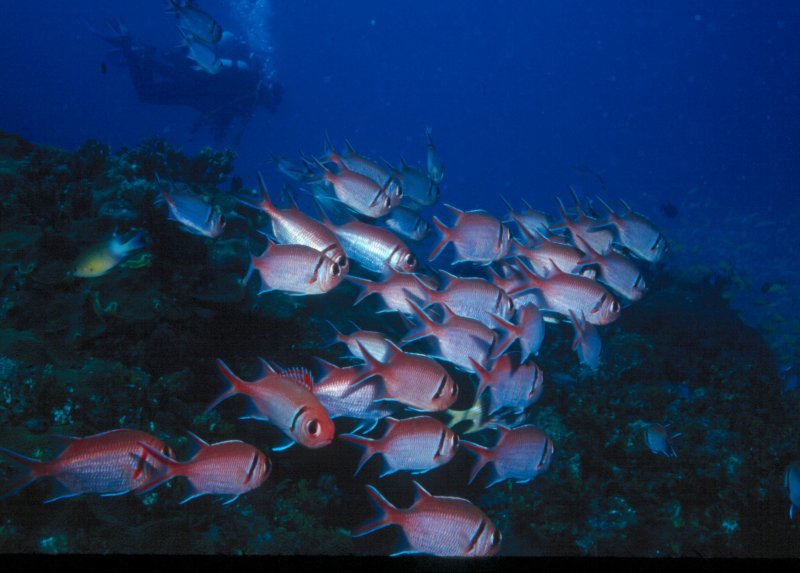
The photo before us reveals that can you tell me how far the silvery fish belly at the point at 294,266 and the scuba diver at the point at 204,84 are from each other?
776 inches

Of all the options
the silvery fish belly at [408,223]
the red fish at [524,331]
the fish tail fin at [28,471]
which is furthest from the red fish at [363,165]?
the fish tail fin at [28,471]

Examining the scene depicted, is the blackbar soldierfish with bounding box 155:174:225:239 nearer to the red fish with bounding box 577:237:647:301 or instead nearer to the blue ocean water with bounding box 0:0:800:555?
the red fish with bounding box 577:237:647:301

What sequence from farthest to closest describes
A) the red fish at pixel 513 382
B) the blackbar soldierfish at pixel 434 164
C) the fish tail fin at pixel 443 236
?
1. the blackbar soldierfish at pixel 434 164
2. the fish tail fin at pixel 443 236
3. the red fish at pixel 513 382

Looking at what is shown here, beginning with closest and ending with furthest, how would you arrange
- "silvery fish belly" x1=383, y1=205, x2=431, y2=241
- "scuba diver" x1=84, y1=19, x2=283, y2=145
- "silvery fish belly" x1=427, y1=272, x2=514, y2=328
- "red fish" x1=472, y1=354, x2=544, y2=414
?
1. "red fish" x1=472, y1=354, x2=544, y2=414
2. "silvery fish belly" x1=427, y1=272, x2=514, y2=328
3. "silvery fish belly" x1=383, y1=205, x2=431, y2=241
4. "scuba diver" x1=84, y1=19, x2=283, y2=145

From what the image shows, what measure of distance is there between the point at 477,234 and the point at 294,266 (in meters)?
2.14

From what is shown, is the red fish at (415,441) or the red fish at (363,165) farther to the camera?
the red fish at (363,165)

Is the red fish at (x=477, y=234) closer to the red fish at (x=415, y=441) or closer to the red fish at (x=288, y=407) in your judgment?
the red fish at (x=415, y=441)

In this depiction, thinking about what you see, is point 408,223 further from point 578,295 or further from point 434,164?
point 578,295

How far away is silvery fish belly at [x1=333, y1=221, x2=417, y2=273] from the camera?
14.4 ft

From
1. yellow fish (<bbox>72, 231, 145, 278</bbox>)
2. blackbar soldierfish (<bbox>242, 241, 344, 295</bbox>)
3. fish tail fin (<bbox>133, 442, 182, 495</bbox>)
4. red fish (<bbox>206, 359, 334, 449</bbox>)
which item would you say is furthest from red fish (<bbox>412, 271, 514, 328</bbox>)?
yellow fish (<bbox>72, 231, 145, 278</bbox>)

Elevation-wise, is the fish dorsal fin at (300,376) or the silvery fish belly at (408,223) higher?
the silvery fish belly at (408,223)

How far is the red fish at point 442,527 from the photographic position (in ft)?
9.23

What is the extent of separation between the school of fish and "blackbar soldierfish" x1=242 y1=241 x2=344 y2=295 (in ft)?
0.04

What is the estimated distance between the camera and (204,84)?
21.8 meters
